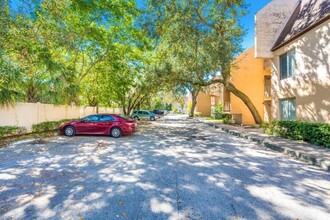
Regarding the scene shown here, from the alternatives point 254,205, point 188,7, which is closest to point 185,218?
point 254,205

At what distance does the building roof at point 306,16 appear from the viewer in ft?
39.7

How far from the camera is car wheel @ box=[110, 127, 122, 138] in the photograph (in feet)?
46.4

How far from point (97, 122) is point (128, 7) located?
7.50 metres

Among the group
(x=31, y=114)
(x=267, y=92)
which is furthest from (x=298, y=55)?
(x=31, y=114)

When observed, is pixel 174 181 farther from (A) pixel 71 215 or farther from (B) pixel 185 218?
(A) pixel 71 215

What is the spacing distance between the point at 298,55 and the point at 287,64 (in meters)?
1.60


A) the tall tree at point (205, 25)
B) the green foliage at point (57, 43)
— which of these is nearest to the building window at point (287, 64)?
the tall tree at point (205, 25)

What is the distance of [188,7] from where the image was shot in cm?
1562

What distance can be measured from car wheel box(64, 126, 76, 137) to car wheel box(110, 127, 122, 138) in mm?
2383

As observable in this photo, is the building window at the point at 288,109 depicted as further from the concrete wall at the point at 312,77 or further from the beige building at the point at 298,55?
the concrete wall at the point at 312,77

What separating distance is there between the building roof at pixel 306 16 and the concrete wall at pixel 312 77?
320mm

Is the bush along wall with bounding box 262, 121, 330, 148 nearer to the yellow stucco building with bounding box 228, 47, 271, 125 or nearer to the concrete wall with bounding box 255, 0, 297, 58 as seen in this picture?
the concrete wall with bounding box 255, 0, 297, 58

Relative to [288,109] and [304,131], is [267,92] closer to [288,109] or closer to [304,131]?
[288,109]

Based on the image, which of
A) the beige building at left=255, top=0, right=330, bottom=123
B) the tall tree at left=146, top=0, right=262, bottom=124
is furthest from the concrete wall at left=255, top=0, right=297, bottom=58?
the tall tree at left=146, top=0, right=262, bottom=124
